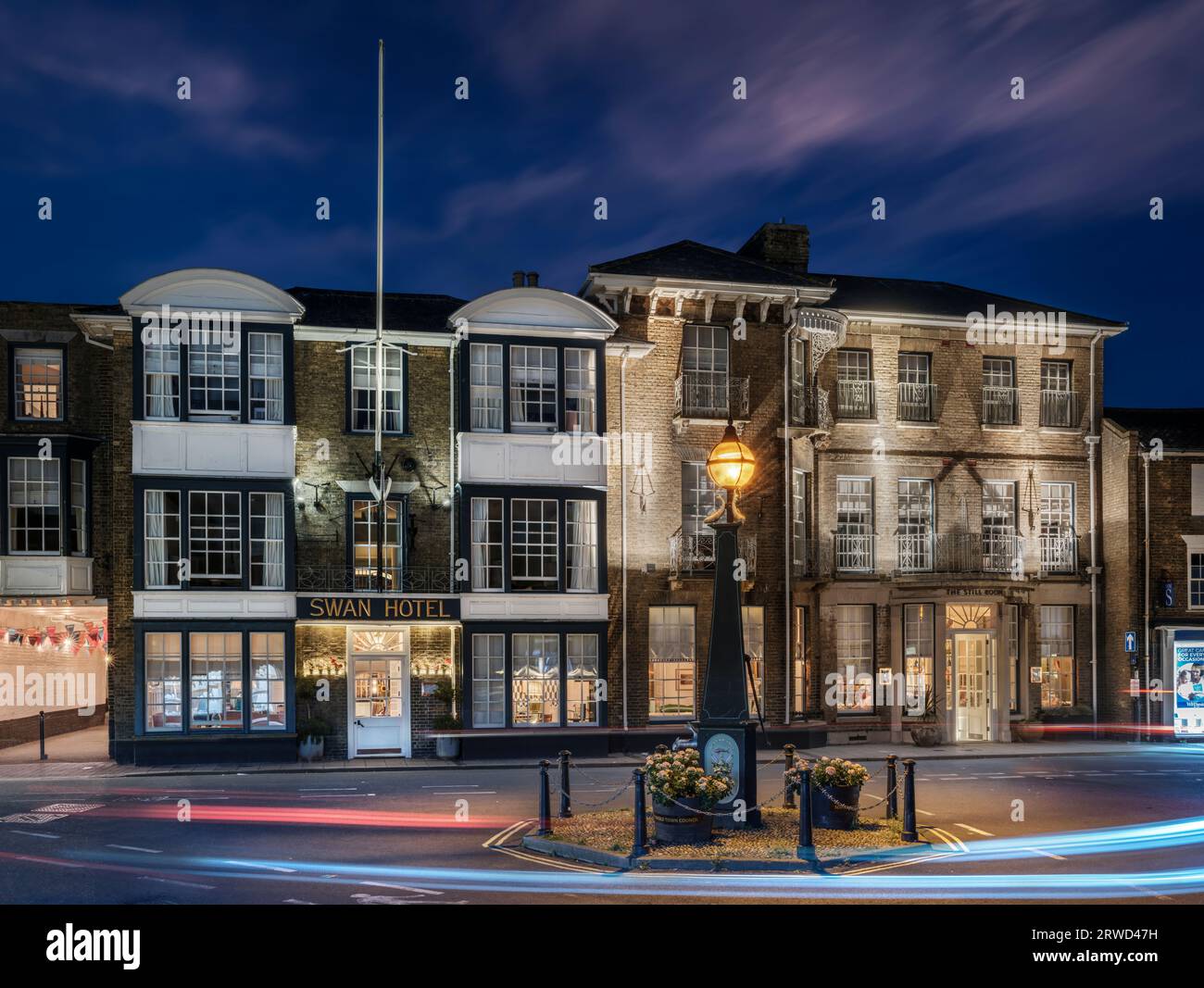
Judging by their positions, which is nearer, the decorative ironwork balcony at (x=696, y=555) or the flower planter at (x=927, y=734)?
the decorative ironwork balcony at (x=696, y=555)

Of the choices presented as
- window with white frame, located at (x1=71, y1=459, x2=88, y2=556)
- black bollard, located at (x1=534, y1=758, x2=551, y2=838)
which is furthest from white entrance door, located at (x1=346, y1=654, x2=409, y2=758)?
black bollard, located at (x1=534, y1=758, x2=551, y2=838)

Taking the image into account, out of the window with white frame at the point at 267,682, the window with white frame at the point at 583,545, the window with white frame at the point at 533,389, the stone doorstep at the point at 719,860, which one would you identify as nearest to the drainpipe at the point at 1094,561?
the window with white frame at the point at 583,545

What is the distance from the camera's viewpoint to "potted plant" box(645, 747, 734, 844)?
13602mm

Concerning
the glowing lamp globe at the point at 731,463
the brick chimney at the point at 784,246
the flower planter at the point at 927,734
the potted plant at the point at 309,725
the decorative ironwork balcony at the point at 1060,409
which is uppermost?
the brick chimney at the point at 784,246

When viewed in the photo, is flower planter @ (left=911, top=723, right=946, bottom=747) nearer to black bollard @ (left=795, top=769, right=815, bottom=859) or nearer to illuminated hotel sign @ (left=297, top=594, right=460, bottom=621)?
illuminated hotel sign @ (left=297, top=594, right=460, bottom=621)

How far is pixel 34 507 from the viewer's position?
25.9 metres

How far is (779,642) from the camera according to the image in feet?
91.1

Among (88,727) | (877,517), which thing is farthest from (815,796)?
(88,727)

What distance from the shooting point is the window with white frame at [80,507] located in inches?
1036

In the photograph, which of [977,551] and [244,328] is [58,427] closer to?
[244,328]

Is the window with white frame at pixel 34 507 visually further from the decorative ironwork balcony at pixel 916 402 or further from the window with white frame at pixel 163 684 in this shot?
the decorative ironwork balcony at pixel 916 402

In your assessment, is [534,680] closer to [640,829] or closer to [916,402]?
[640,829]

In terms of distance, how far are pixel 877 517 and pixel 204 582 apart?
1705cm

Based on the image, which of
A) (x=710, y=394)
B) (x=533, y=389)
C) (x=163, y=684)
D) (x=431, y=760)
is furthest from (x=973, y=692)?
(x=163, y=684)
